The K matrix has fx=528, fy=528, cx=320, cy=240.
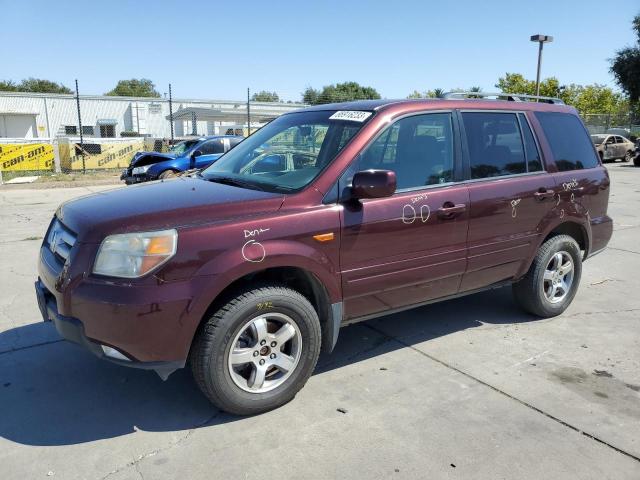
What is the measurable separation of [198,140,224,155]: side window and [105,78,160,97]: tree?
6556cm

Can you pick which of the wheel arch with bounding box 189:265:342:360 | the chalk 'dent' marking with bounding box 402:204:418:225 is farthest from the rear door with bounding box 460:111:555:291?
the wheel arch with bounding box 189:265:342:360

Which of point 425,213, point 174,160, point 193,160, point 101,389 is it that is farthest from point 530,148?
point 174,160

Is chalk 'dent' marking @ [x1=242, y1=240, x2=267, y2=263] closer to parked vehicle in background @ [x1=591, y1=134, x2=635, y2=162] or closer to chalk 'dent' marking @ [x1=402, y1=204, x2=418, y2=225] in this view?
chalk 'dent' marking @ [x1=402, y1=204, x2=418, y2=225]

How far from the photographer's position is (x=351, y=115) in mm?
3715

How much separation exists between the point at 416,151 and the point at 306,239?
1.20m

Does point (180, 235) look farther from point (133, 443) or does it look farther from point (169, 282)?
point (133, 443)

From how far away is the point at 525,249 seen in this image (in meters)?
4.41

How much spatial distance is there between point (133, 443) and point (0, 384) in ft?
4.22

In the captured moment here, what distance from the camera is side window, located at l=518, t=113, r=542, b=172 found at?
446 cm

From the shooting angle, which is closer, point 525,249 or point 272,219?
point 272,219

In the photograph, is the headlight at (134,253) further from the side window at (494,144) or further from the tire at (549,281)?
the tire at (549,281)

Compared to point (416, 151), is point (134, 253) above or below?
below

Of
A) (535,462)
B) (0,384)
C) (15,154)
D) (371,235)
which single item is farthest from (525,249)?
(15,154)

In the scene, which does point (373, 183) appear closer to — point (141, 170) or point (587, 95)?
point (141, 170)
